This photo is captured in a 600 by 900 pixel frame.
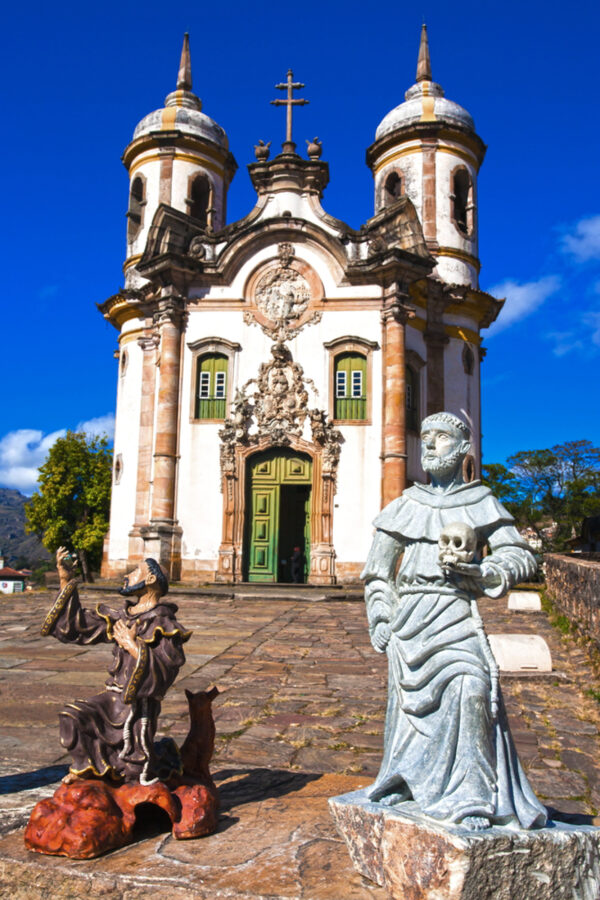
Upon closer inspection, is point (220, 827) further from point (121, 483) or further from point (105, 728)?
point (121, 483)

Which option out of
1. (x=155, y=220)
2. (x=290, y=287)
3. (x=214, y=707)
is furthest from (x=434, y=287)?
(x=214, y=707)

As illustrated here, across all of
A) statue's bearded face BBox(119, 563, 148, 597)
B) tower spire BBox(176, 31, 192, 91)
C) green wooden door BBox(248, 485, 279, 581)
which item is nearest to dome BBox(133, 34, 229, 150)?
tower spire BBox(176, 31, 192, 91)

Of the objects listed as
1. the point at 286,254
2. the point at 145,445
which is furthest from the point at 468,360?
the point at 145,445

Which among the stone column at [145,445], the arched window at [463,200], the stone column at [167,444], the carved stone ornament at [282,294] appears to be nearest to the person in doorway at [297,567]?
the stone column at [167,444]

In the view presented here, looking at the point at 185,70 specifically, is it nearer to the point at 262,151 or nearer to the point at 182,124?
the point at 182,124

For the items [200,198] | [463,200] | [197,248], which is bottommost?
[197,248]

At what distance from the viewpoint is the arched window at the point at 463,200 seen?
75.0ft

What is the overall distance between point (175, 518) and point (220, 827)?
15612mm

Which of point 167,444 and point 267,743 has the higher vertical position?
point 167,444

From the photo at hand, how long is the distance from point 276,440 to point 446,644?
1594 cm

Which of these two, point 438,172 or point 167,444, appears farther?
point 438,172

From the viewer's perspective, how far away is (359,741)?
19.2 ft

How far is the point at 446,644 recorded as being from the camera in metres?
3.33

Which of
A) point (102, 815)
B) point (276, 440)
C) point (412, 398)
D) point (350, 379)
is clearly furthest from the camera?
point (412, 398)
